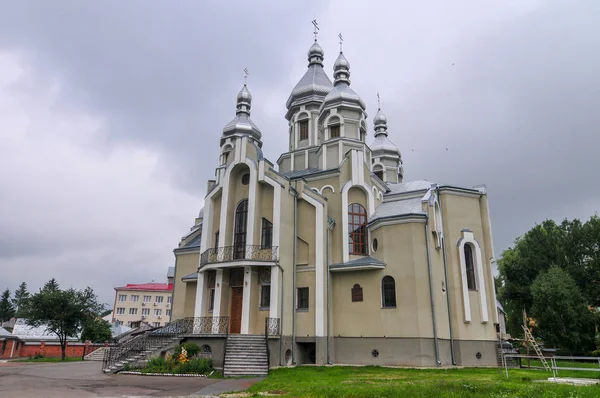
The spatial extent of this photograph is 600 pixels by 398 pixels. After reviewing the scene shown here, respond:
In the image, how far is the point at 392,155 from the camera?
3531cm

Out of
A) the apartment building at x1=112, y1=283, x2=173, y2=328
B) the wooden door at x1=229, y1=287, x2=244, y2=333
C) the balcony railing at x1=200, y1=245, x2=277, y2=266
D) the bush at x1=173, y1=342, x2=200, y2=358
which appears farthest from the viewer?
the apartment building at x1=112, y1=283, x2=173, y2=328

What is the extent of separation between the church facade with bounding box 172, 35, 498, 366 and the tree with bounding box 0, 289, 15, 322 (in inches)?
3305

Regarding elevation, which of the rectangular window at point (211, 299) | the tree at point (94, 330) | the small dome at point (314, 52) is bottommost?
the tree at point (94, 330)

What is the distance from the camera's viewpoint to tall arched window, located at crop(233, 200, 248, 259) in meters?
20.6

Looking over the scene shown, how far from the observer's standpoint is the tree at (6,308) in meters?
83.8

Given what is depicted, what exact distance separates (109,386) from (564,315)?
27061mm

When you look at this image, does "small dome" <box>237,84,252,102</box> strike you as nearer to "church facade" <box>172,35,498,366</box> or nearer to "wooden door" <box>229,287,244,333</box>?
"church facade" <box>172,35,498,366</box>

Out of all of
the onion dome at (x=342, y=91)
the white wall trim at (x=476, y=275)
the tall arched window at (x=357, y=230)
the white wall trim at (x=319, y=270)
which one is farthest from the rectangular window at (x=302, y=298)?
the onion dome at (x=342, y=91)

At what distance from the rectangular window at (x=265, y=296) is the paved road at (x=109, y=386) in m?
5.80

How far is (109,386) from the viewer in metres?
12.3

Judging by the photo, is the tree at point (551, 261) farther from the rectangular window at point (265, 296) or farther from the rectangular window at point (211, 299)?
the rectangular window at point (211, 299)

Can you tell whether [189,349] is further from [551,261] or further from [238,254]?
[551,261]

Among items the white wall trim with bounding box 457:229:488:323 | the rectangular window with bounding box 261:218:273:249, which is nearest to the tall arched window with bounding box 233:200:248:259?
the rectangular window with bounding box 261:218:273:249

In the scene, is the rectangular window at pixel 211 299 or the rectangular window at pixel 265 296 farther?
the rectangular window at pixel 211 299
